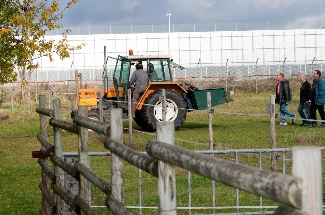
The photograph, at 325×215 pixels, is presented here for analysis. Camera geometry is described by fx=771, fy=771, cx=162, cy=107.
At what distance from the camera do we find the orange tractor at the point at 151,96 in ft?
72.6

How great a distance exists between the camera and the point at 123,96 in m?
23.2

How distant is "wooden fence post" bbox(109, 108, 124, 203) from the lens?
4629 mm

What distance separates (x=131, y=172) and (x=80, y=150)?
21.5 feet

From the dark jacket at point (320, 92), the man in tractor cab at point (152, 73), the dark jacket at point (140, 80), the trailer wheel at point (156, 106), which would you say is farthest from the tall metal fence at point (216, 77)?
the dark jacket at point (140, 80)

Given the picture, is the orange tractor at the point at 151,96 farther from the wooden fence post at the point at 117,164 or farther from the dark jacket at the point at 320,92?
the wooden fence post at the point at 117,164

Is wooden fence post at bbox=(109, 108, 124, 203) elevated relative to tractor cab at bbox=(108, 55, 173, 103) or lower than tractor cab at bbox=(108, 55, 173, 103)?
lower

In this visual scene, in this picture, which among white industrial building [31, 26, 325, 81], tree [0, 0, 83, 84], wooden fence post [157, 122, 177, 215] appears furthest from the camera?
white industrial building [31, 26, 325, 81]

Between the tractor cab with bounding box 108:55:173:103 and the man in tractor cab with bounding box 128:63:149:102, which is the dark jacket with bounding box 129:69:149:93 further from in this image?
the tractor cab with bounding box 108:55:173:103

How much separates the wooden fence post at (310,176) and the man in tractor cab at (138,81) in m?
20.0

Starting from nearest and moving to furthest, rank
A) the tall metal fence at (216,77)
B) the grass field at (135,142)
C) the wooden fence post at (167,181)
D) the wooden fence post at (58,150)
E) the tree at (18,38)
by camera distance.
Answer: the wooden fence post at (167,181) < the wooden fence post at (58,150) < the grass field at (135,142) < the tree at (18,38) < the tall metal fence at (216,77)

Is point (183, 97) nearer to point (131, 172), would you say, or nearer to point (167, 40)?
point (131, 172)

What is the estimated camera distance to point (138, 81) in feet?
72.6

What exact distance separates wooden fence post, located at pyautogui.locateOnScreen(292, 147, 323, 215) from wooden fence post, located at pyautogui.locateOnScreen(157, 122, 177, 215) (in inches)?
54.5

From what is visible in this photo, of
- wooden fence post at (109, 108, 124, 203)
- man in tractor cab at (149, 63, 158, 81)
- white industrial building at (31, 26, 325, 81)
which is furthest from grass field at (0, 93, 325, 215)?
white industrial building at (31, 26, 325, 81)
